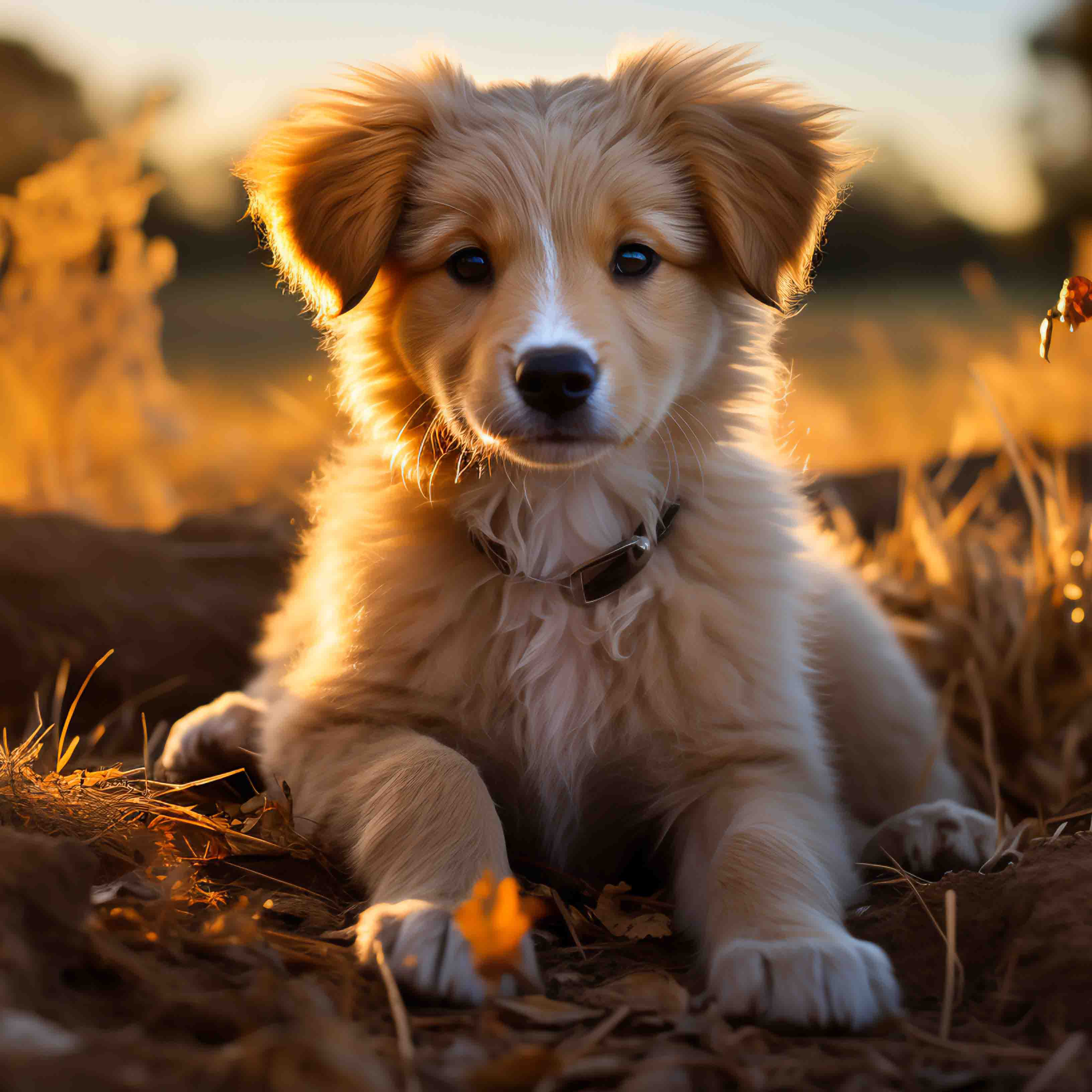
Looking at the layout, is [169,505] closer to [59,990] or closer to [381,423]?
[381,423]

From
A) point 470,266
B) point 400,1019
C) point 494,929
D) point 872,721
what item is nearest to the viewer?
point 400,1019

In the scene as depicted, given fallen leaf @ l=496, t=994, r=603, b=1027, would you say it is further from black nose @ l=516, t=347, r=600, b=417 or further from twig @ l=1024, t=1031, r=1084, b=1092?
black nose @ l=516, t=347, r=600, b=417

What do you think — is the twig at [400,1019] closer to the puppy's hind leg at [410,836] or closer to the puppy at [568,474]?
the puppy's hind leg at [410,836]

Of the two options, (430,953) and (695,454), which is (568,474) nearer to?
(695,454)

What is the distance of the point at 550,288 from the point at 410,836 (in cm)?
122

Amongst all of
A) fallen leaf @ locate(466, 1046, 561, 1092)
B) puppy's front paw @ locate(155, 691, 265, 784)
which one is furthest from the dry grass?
fallen leaf @ locate(466, 1046, 561, 1092)

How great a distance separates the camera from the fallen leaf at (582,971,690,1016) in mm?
1876

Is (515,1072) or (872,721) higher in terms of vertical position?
(515,1072)

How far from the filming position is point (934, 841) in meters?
2.86

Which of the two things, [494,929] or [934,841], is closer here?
[494,929]

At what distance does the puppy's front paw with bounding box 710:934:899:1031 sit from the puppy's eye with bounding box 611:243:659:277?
1541 millimetres

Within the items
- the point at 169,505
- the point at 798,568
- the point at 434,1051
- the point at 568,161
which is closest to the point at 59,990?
the point at 434,1051

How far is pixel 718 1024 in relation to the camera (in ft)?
5.93

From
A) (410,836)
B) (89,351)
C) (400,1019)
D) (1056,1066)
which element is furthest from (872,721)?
(89,351)
